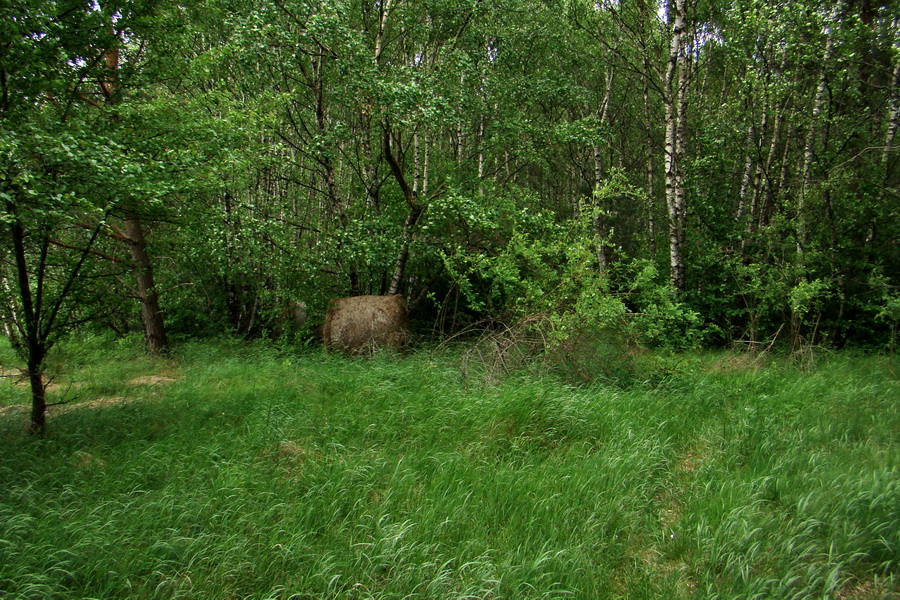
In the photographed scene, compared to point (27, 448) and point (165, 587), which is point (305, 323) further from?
point (165, 587)

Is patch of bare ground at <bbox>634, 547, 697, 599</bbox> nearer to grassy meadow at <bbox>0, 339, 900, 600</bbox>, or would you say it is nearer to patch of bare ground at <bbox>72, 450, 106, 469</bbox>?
grassy meadow at <bbox>0, 339, 900, 600</bbox>

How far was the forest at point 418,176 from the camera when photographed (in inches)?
189

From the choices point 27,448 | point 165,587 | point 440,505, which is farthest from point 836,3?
point 27,448

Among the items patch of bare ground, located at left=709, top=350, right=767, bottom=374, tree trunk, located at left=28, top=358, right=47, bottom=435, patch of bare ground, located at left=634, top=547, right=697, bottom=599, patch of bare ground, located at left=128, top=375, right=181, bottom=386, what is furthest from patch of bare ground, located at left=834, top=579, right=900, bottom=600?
patch of bare ground, located at left=128, top=375, right=181, bottom=386

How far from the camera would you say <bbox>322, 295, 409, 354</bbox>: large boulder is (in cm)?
957

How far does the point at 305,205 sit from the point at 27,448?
1015cm

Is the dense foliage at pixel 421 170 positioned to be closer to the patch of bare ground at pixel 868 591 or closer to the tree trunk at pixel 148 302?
the tree trunk at pixel 148 302

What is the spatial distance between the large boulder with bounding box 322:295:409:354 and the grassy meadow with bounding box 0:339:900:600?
3165 millimetres

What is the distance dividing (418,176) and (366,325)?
390cm

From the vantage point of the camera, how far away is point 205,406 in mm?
5805

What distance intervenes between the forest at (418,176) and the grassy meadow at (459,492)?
159cm

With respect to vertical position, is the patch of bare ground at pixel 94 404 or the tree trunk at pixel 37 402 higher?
the tree trunk at pixel 37 402

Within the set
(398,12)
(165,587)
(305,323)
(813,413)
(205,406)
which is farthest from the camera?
(305,323)

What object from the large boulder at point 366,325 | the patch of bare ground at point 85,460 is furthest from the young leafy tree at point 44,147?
the large boulder at point 366,325
